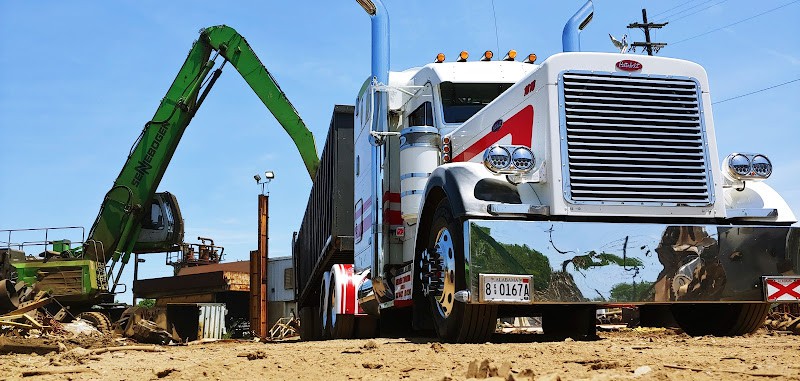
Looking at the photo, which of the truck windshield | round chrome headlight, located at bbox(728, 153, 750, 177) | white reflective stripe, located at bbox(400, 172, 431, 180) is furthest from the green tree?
the truck windshield

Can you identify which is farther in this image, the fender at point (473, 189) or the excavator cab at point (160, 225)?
the excavator cab at point (160, 225)

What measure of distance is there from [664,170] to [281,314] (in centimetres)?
3501

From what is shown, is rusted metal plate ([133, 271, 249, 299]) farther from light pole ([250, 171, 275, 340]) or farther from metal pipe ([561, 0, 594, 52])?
metal pipe ([561, 0, 594, 52])

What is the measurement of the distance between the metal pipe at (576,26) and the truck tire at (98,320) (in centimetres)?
1636

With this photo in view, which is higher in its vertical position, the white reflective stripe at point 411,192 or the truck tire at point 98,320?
the white reflective stripe at point 411,192

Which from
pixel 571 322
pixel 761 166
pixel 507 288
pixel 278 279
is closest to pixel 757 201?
pixel 761 166

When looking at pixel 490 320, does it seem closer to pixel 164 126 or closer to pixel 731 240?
pixel 731 240

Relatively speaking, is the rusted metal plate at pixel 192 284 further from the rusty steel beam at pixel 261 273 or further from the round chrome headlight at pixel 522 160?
the round chrome headlight at pixel 522 160

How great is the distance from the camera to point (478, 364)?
3.94 metres

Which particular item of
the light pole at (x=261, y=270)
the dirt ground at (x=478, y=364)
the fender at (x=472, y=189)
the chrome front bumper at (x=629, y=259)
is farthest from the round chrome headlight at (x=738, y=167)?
the light pole at (x=261, y=270)

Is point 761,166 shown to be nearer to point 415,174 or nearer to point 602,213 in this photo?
Result: point 602,213

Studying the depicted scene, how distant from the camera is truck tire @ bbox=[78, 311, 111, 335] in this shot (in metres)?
21.5

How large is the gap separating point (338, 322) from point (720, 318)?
546 centimetres

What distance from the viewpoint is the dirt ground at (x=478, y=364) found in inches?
156
